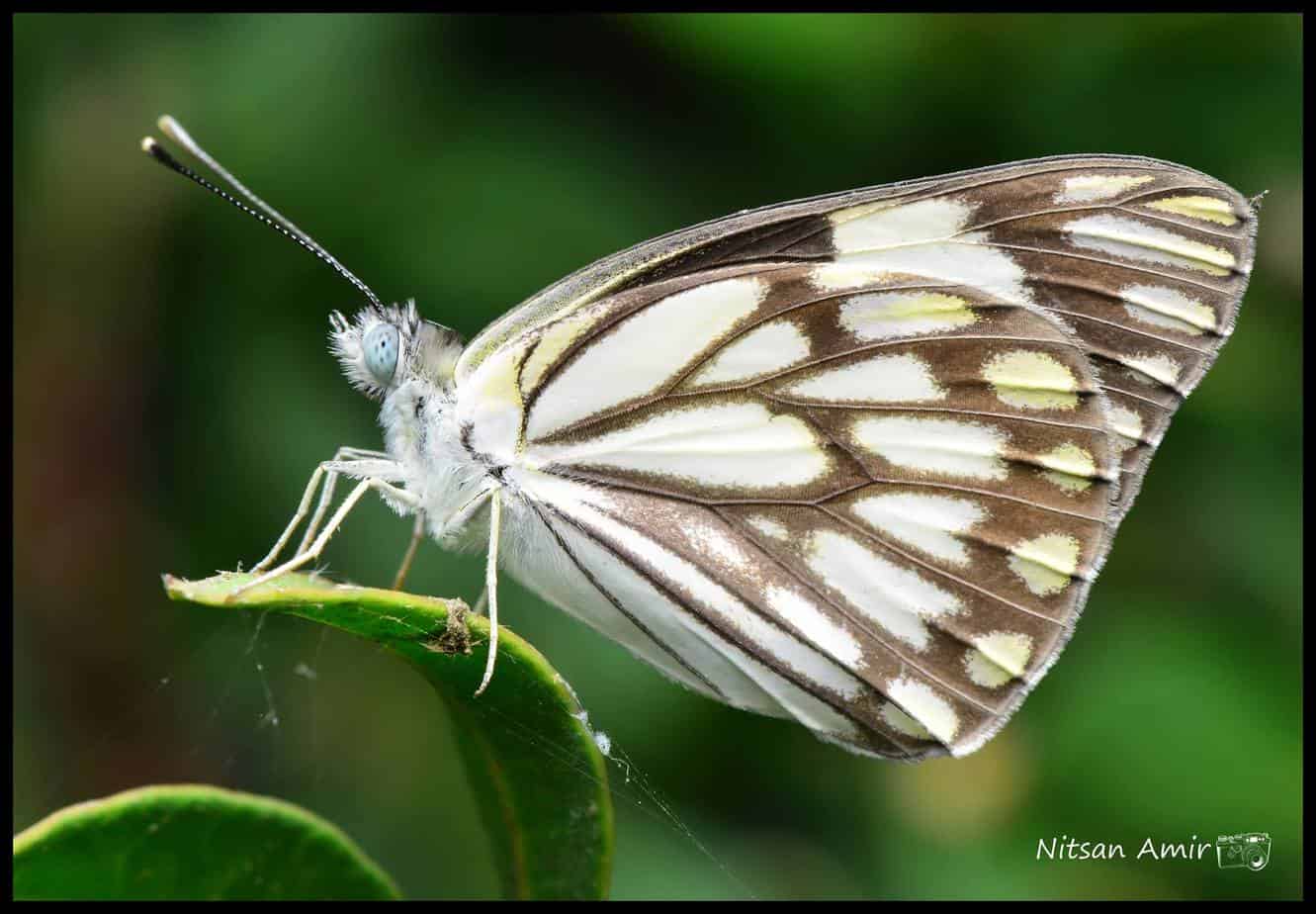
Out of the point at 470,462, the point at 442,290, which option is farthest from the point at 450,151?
the point at 470,462

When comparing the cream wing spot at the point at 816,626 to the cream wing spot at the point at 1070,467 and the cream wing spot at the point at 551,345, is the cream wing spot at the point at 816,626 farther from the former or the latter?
the cream wing spot at the point at 551,345

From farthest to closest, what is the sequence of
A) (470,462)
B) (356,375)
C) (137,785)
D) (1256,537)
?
(1256,537), (137,785), (356,375), (470,462)

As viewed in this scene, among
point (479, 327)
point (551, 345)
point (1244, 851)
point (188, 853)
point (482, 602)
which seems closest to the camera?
point (188, 853)

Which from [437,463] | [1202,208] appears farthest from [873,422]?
[437,463]

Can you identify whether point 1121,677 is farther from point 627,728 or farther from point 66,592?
point 66,592

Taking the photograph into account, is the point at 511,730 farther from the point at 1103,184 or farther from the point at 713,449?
the point at 1103,184

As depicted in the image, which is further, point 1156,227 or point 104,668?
point 104,668

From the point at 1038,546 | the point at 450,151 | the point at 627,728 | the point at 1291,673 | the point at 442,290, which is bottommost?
the point at 1291,673
